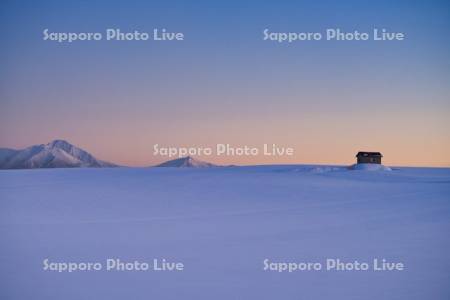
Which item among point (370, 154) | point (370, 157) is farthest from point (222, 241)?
point (370, 154)

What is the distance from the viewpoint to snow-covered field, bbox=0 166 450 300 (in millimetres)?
8102

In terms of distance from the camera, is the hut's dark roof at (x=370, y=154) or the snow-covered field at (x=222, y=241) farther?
the hut's dark roof at (x=370, y=154)

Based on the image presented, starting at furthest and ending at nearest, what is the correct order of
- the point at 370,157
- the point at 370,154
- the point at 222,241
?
the point at 370,154, the point at 370,157, the point at 222,241

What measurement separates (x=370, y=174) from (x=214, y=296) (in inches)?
1296

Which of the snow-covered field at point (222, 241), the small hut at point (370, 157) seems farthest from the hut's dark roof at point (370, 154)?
the snow-covered field at point (222, 241)

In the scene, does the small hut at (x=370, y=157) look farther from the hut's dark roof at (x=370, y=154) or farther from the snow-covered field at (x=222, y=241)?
the snow-covered field at (x=222, y=241)

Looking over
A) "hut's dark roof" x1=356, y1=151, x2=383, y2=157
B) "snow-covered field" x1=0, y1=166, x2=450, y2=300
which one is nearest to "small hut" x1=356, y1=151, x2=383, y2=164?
"hut's dark roof" x1=356, y1=151, x2=383, y2=157

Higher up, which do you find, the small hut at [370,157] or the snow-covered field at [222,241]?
the small hut at [370,157]

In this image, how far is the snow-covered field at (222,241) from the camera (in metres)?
8.10

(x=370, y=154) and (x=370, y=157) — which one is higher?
(x=370, y=154)

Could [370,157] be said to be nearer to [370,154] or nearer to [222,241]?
[370,154]

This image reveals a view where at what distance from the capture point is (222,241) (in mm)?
11703

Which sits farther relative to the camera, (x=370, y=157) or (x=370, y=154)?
(x=370, y=154)

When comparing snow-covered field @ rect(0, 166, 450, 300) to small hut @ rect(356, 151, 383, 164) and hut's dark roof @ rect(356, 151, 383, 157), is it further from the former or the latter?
hut's dark roof @ rect(356, 151, 383, 157)
